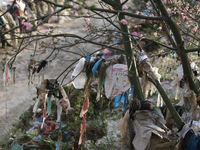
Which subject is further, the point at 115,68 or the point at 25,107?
the point at 25,107

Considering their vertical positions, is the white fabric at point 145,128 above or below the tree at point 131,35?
below

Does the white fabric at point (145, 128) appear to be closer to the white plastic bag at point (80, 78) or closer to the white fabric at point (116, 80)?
the white fabric at point (116, 80)

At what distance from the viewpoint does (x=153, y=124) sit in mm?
2488

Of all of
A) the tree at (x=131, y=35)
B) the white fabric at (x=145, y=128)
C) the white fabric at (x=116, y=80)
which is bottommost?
the white fabric at (x=145, y=128)

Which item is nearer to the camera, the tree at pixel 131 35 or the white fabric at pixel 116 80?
the tree at pixel 131 35

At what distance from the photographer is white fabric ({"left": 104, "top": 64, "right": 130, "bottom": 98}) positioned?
2.87 metres

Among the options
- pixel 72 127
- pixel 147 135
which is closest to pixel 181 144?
pixel 147 135

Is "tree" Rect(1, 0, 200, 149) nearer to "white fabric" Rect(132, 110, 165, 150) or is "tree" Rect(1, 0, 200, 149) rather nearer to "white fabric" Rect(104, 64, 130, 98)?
"white fabric" Rect(104, 64, 130, 98)

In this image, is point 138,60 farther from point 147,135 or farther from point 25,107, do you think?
point 25,107

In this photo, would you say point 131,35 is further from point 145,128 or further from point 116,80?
point 145,128

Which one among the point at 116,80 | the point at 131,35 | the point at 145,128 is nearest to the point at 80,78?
the point at 116,80

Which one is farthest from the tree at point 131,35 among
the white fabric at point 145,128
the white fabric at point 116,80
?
the white fabric at point 145,128

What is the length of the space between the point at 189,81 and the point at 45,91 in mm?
1834

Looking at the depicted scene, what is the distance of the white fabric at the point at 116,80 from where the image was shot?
9.41 ft
